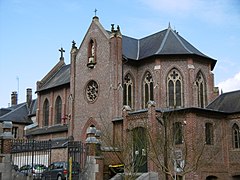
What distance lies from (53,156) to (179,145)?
14.3 metres

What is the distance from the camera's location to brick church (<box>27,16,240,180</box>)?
27844mm

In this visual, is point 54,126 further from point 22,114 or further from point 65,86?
point 22,114

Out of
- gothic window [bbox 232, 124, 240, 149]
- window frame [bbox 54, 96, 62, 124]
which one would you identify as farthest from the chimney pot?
gothic window [bbox 232, 124, 240, 149]

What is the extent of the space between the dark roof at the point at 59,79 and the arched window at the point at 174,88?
43.4ft

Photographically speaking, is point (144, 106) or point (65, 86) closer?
point (144, 106)

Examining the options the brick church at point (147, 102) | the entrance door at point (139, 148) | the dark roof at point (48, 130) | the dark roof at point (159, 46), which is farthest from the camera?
the dark roof at point (48, 130)

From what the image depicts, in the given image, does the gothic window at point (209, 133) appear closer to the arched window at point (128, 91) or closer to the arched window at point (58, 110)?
the arched window at point (128, 91)

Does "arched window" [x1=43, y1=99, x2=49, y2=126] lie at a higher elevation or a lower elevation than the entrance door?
higher

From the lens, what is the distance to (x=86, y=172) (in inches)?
946

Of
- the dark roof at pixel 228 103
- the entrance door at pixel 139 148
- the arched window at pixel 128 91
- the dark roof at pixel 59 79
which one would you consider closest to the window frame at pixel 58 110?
the dark roof at pixel 59 79

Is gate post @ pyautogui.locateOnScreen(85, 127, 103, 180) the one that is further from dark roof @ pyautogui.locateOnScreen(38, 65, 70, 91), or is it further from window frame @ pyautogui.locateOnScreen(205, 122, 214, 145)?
dark roof @ pyautogui.locateOnScreen(38, 65, 70, 91)

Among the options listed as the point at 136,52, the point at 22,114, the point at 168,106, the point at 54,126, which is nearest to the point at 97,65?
the point at 136,52

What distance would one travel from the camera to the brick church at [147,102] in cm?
2784

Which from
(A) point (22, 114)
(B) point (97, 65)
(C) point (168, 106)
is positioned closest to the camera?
(C) point (168, 106)
